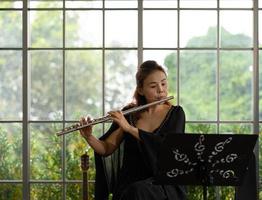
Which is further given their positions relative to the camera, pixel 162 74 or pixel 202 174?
pixel 162 74

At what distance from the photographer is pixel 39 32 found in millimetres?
15031

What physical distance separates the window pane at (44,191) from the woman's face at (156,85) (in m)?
1.51

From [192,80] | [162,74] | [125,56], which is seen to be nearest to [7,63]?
[125,56]

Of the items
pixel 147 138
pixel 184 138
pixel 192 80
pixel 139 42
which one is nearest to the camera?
pixel 184 138

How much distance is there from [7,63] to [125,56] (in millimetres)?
2896

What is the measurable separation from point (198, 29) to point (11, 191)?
30.8 feet

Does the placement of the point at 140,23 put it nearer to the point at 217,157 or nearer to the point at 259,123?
the point at 259,123

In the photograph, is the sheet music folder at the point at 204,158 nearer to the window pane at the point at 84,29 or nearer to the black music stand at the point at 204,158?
the black music stand at the point at 204,158

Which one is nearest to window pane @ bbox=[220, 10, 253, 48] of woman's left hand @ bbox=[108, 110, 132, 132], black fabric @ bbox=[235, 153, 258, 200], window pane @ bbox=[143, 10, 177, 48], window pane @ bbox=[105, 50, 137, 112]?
window pane @ bbox=[143, 10, 177, 48]

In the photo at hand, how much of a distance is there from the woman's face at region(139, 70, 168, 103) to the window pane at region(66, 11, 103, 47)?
956cm

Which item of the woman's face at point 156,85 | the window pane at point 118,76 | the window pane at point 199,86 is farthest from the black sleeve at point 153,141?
the window pane at point 199,86

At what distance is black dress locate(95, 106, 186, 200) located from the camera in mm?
4230

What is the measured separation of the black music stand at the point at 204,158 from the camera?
12.4 feet

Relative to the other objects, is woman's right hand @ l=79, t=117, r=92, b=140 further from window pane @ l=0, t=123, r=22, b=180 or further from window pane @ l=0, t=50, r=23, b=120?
window pane @ l=0, t=50, r=23, b=120
